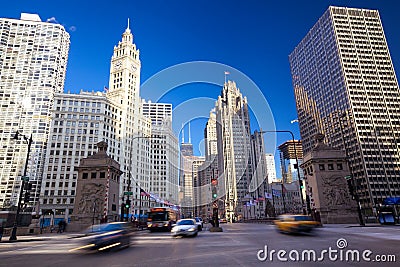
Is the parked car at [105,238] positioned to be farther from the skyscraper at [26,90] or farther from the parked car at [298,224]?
the skyscraper at [26,90]

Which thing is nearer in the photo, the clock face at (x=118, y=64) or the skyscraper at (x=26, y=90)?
the skyscraper at (x=26, y=90)

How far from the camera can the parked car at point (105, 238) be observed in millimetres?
11445

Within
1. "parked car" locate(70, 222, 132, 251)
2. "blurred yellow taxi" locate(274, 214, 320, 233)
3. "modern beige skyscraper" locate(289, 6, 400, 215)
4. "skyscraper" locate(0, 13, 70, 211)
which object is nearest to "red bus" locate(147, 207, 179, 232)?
"blurred yellow taxi" locate(274, 214, 320, 233)

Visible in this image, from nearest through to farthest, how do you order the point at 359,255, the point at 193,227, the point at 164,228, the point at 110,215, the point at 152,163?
the point at 359,255, the point at 193,227, the point at 164,228, the point at 110,215, the point at 152,163

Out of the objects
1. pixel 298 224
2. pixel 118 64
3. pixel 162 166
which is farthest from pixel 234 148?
pixel 298 224

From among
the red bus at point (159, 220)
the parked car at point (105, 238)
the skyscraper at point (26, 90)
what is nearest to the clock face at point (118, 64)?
the skyscraper at point (26, 90)

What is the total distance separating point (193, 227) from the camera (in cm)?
1972

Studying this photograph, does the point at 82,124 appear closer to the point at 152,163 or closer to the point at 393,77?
the point at 152,163

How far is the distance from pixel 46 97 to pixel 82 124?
2857cm

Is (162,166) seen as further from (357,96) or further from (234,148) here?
(357,96)

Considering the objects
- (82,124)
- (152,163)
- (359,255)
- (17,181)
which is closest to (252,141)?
(152,163)

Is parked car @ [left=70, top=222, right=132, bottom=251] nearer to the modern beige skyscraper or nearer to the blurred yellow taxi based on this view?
the blurred yellow taxi

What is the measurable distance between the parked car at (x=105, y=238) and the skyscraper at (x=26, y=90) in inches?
3829

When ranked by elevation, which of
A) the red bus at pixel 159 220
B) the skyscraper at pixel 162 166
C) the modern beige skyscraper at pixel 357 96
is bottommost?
the red bus at pixel 159 220
